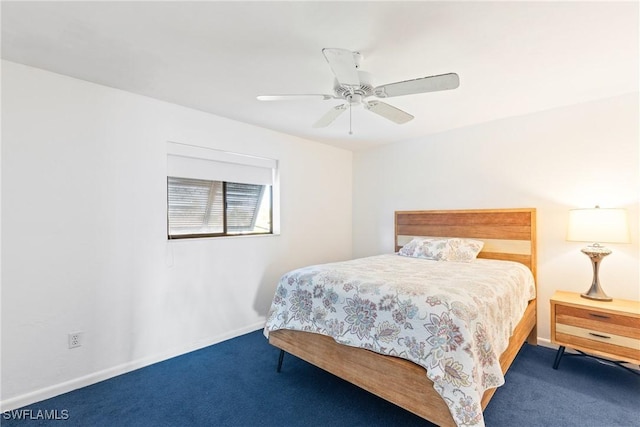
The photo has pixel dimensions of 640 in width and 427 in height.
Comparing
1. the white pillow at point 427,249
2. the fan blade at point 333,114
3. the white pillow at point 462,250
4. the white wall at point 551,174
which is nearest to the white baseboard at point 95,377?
the white pillow at point 427,249

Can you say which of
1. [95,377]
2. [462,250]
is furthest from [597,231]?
[95,377]

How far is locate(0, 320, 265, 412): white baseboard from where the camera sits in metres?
1.99

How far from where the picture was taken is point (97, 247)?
2.34m

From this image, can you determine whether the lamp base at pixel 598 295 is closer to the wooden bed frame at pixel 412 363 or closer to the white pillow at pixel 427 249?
the wooden bed frame at pixel 412 363

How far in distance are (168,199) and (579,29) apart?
329cm

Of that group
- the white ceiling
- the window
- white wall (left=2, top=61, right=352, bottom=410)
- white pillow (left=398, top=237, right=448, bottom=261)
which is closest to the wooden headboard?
white pillow (left=398, top=237, right=448, bottom=261)

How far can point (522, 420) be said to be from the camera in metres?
1.83

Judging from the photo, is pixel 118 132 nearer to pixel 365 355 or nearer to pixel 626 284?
pixel 365 355

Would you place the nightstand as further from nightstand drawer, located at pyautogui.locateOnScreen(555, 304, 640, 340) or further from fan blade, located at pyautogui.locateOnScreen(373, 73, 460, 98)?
fan blade, located at pyautogui.locateOnScreen(373, 73, 460, 98)

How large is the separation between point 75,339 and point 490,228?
392 centimetres

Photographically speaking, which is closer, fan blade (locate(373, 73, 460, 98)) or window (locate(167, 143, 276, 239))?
fan blade (locate(373, 73, 460, 98))

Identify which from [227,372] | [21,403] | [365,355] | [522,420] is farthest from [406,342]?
[21,403]

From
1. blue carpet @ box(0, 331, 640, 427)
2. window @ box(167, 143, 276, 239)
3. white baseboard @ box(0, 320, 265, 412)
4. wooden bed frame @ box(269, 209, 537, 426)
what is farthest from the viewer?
window @ box(167, 143, 276, 239)

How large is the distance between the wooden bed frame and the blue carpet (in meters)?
0.24
